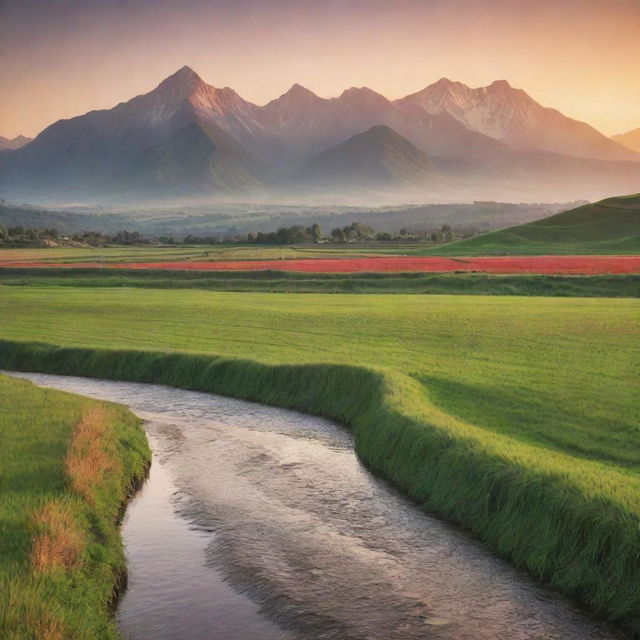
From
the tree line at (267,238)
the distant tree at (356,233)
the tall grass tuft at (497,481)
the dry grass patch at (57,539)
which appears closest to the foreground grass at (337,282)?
the tall grass tuft at (497,481)

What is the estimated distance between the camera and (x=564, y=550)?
1628cm

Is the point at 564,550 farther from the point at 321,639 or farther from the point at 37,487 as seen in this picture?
the point at 37,487

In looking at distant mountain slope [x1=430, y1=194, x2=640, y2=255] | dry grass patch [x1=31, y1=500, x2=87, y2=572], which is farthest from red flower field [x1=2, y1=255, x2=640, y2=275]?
dry grass patch [x1=31, y1=500, x2=87, y2=572]

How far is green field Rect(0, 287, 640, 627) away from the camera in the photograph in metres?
16.7

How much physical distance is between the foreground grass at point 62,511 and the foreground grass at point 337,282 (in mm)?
46115

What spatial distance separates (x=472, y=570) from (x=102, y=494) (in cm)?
945

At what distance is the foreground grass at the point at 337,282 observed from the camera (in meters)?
67.5

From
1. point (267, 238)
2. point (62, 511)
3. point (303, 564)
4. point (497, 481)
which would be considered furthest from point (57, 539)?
point (267, 238)

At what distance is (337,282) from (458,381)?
45703 millimetres

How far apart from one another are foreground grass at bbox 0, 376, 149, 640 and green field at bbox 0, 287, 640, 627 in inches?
306

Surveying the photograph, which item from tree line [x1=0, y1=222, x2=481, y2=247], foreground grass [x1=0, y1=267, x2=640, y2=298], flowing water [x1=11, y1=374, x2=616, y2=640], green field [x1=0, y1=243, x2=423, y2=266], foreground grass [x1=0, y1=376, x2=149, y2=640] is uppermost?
tree line [x1=0, y1=222, x2=481, y2=247]

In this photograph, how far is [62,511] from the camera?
56.8 ft

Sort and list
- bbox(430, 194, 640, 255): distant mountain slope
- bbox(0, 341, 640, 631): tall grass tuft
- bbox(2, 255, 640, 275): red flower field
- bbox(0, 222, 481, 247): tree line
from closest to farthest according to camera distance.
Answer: bbox(0, 341, 640, 631): tall grass tuft < bbox(2, 255, 640, 275): red flower field < bbox(430, 194, 640, 255): distant mountain slope < bbox(0, 222, 481, 247): tree line

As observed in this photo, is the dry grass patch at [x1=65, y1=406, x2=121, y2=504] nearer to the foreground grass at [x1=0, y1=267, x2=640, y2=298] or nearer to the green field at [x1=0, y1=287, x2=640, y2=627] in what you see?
the green field at [x1=0, y1=287, x2=640, y2=627]
